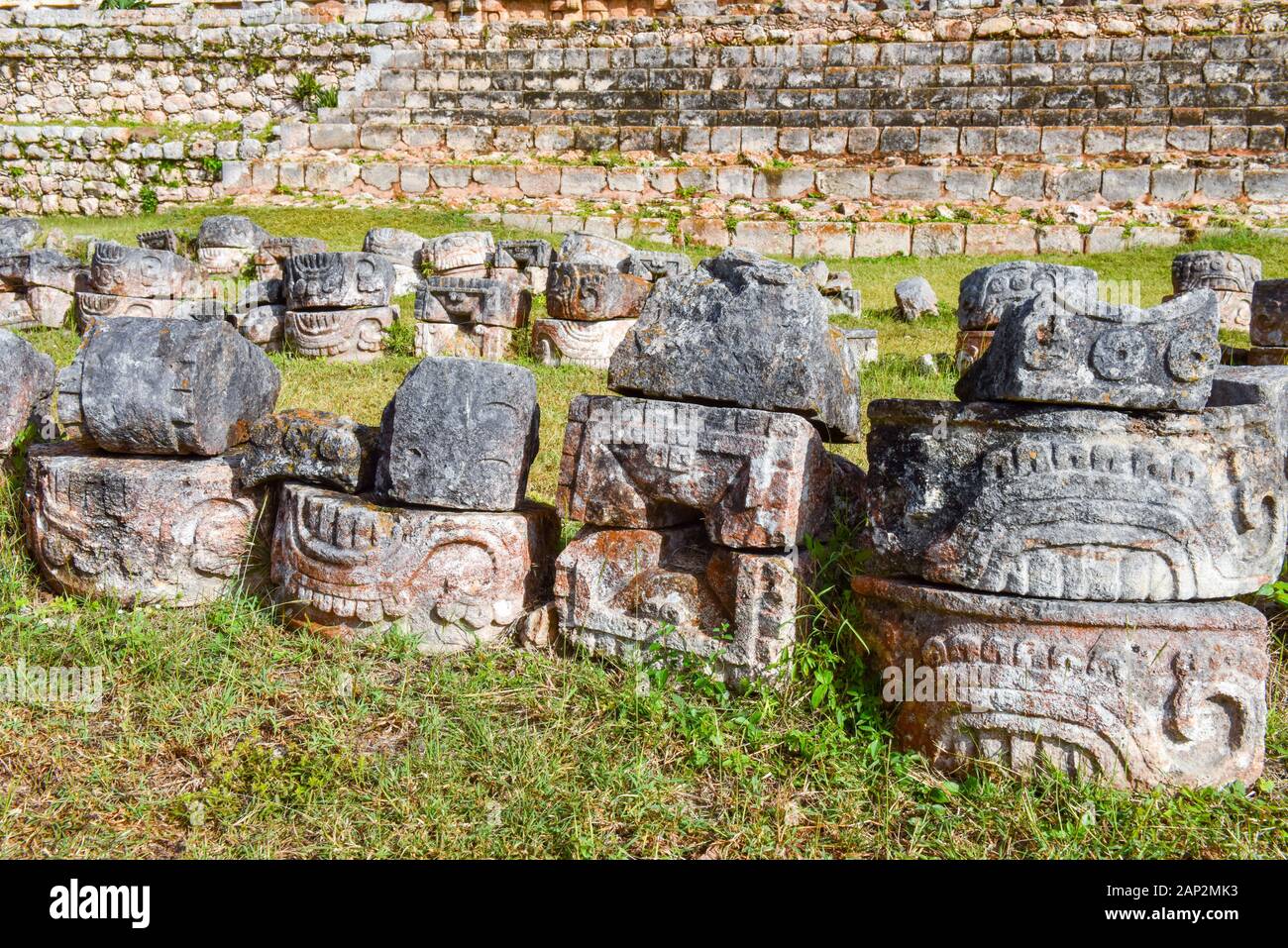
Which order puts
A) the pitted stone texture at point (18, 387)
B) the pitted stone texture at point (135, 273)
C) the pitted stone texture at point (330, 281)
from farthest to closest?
the pitted stone texture at point (135, 273) < the pitted stone texture at point (330, 281) < the pitted stone texture at point (18, 387)

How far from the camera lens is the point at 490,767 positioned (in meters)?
3.13

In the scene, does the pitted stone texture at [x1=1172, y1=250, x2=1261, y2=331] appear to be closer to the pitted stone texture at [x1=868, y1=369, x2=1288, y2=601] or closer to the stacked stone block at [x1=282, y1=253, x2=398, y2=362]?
the stacked stone block at [x1=282, y1=253, x2=398, y2=362]

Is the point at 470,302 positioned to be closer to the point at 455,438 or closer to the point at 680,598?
the point at 455,438

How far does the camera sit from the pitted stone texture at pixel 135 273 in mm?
9859

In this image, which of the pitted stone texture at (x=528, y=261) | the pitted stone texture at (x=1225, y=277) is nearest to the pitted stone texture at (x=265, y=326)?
the pitted stone texture at (x=528, y=261)

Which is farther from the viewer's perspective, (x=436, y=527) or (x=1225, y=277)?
(x=1225, y=277)

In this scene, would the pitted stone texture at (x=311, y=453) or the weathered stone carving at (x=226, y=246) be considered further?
the weathered stone carving at (x=226, y=246)

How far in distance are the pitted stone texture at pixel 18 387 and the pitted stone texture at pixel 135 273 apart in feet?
18.3

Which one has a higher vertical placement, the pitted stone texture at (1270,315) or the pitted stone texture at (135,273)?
the pitted stone texture at (135,273)

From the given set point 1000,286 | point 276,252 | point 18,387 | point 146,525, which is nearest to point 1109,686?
point 146,525

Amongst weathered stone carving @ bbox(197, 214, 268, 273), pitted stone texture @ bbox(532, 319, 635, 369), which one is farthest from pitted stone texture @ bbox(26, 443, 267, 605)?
weathered stone carving @ bbox(197, 214, 268, 273)

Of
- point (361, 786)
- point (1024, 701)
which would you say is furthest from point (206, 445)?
point (1024, 701)

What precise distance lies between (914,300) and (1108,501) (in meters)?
8.09

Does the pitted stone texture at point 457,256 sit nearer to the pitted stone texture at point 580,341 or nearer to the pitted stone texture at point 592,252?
the pitted stone texture at point 592,252
